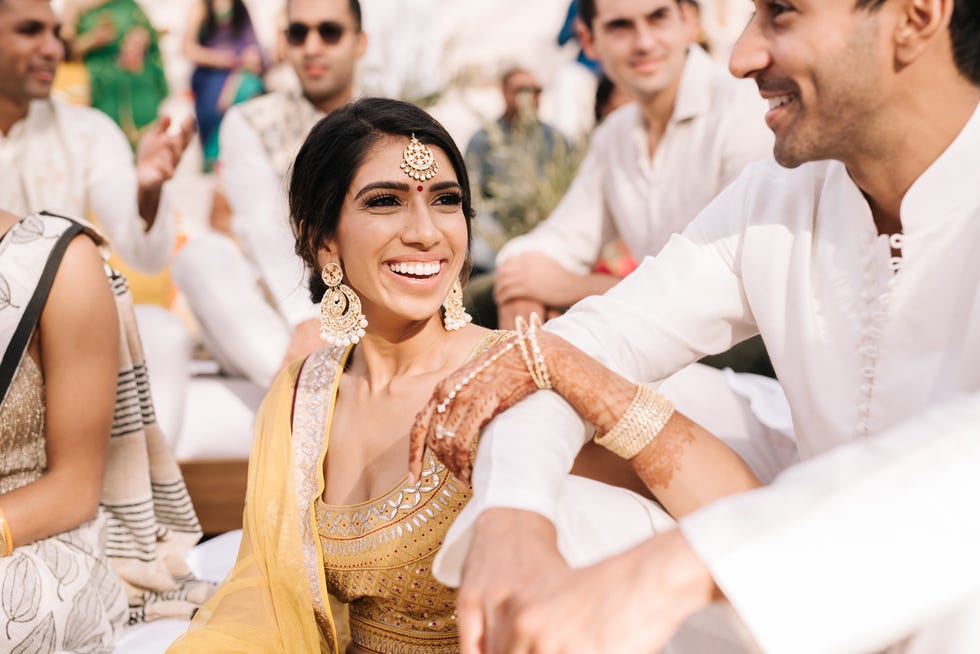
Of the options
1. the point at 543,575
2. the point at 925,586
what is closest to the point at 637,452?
the point at 543,575

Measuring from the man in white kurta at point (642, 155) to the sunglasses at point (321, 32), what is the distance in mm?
977

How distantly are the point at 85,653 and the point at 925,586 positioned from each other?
1712 mm

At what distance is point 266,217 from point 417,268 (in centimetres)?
220

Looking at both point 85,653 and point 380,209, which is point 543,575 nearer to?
point 380,209

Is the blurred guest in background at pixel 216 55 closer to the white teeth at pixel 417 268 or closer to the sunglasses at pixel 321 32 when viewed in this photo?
the sunglasses at pixel 321 32

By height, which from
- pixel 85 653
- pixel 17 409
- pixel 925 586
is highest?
pixel 925 586

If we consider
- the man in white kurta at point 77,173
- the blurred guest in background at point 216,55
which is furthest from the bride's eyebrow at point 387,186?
the blurred guest in background at point 216,55

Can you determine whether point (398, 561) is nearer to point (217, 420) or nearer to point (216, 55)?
point (217, 420)

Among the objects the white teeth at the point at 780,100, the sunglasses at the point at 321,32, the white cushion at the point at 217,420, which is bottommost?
the white cushion at the point at 217,420

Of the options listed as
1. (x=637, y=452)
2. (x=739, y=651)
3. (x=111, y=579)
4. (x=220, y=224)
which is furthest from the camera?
(x=220, y=224)

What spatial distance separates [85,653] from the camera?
2.17 metres

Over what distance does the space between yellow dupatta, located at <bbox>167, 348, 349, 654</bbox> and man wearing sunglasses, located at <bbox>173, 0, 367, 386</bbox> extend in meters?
1.65

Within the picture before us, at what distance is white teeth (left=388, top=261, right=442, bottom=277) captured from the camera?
2.06 m

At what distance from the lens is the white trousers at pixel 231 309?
383 cm
